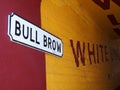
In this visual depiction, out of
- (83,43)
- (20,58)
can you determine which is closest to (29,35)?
(20,58)

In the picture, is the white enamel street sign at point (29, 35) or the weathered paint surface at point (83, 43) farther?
the weathered paint surface at point (83, 43)

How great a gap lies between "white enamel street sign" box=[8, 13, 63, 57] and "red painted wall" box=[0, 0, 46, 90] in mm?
19

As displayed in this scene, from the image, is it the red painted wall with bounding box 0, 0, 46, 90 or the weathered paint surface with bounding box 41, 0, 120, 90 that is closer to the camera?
the red painted wall with bounding box 0, 0, 46, 90

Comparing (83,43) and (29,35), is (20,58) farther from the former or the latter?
(83,43)

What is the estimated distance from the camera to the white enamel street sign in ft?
2.72

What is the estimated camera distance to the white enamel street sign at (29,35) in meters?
0.83

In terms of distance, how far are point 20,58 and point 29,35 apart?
0.31ft

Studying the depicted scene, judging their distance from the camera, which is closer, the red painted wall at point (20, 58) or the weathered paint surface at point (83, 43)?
the red painted wall at point (20, 58)

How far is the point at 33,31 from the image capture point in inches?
38.0

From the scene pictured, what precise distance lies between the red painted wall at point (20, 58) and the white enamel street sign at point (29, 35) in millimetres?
19

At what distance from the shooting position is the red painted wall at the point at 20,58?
79 centimetres

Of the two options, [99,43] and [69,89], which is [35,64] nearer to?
[69,89]

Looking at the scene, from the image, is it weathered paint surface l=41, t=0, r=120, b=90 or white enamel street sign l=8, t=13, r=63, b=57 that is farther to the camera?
weathered paint surface l=41, t=0, r=120, b=90

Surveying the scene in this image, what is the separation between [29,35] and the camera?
0.92 metres
